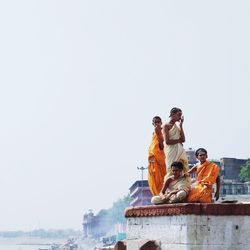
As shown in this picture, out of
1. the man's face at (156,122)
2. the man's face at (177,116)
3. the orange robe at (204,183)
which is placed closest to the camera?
the orange robe at (204,183)

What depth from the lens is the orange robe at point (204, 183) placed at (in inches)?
460

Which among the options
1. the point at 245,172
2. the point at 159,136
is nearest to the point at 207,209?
the point at 159,136

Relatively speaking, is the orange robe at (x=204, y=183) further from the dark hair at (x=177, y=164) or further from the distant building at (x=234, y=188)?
the distant building at (x=234, y=188)

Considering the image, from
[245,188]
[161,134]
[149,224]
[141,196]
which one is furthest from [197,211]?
[141,196]

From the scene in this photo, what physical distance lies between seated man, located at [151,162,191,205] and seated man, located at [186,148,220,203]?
0.44 feet

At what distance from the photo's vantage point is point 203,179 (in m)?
12.1

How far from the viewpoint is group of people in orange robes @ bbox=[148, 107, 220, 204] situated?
11.8m

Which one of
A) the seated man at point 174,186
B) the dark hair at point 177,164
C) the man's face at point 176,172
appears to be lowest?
the seated man at point 174,186

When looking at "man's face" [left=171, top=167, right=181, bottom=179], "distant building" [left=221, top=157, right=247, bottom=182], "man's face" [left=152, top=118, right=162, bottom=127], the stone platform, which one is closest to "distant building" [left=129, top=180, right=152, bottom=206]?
"distant building" [left=221, top=157, right=247, bottom=182]

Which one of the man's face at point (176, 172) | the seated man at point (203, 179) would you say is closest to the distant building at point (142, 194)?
the seated man at point (203, 179)

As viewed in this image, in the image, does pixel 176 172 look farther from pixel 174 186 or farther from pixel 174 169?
pixel 174 186

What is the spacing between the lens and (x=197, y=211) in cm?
1123

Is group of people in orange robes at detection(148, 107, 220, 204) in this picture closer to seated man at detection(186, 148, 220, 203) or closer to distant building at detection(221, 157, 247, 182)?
seated man at detection(186, 148, 220, 203)

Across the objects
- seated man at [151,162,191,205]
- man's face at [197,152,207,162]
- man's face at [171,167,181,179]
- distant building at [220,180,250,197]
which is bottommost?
seated man at [151,162,191,205]
